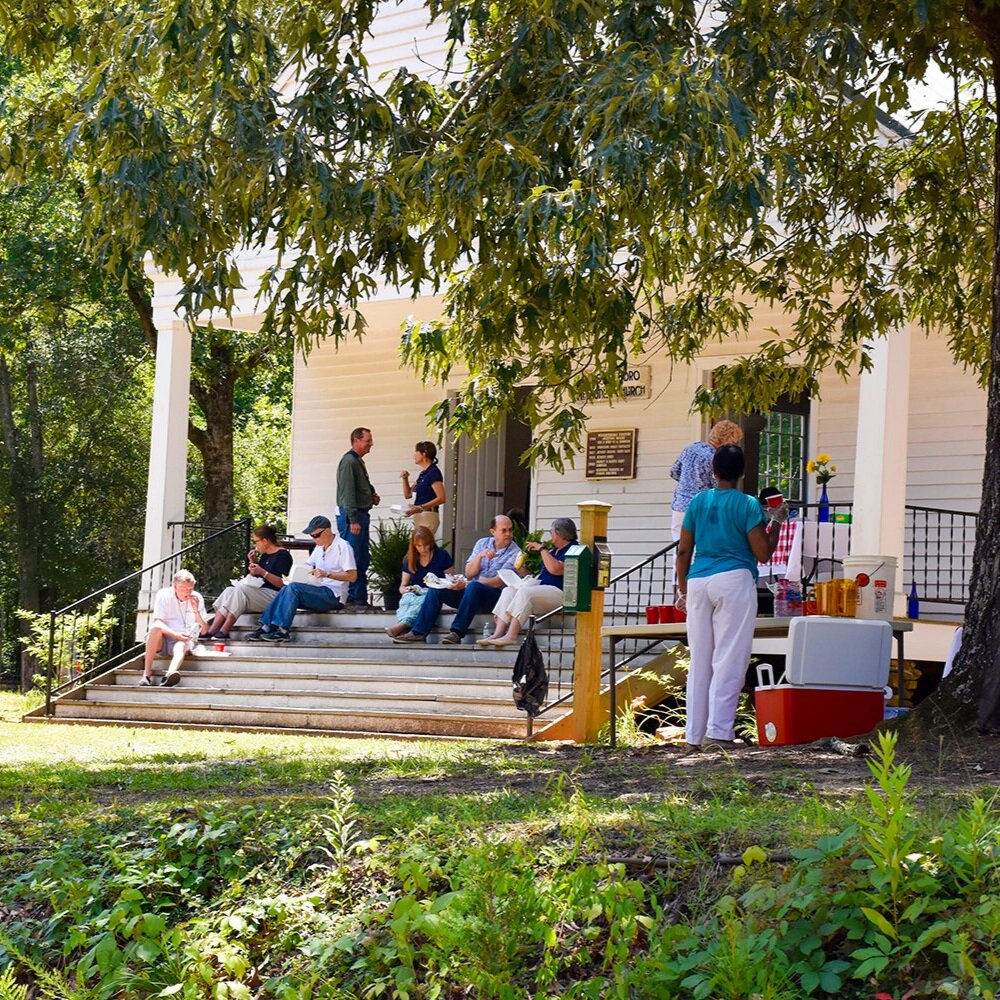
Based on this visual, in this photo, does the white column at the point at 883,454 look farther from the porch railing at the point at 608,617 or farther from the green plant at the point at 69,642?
the green plant at the point at 69,642

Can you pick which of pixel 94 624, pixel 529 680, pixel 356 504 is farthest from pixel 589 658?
pixel 94 624

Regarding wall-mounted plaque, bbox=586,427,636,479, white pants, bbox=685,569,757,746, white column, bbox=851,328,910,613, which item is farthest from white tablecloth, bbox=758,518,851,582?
wall-mounted plaque, bbox=586,427,636,479

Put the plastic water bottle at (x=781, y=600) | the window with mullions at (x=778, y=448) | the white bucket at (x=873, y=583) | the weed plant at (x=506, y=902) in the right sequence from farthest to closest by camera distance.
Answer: the window with mullions at (x=778, y=448) → the plastic water bottle at (x=781, y=600) → the white bucket at (x=873, y=583) → the weed plant at (x=506, y=902)

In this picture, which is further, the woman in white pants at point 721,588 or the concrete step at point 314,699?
the concrete step at point 314,699

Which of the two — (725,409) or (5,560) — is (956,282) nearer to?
(725,409)

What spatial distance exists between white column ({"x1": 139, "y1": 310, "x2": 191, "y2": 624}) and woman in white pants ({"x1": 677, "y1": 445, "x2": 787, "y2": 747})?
9.62m

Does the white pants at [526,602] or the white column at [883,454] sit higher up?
the white column at [883,454]

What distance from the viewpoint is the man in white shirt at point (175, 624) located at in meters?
14.7

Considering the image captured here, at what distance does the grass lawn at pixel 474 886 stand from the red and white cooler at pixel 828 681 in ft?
5.55

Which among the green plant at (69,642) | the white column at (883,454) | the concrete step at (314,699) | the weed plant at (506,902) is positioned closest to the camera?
the weed plant at (506,902)

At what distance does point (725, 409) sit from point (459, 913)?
7.10 metres

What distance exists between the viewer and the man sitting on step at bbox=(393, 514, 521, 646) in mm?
13297

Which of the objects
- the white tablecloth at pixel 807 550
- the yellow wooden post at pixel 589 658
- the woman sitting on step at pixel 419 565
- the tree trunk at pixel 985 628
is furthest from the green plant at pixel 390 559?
the tree trunk at pixel 985 628

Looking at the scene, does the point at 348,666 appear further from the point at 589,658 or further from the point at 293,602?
the point at 589,658
